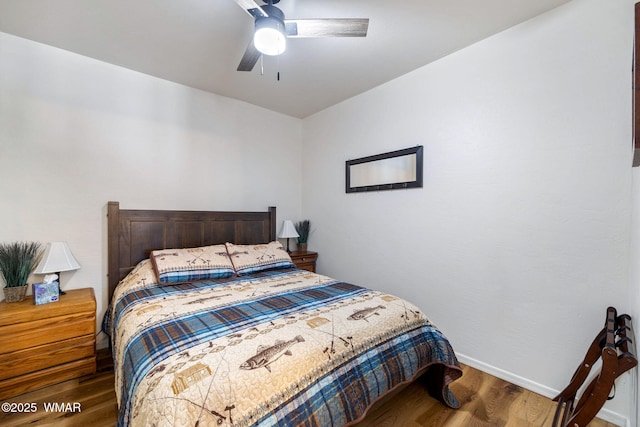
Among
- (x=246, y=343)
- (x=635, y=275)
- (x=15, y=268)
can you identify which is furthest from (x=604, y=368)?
(x=15, y=268)

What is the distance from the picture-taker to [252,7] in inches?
57.6

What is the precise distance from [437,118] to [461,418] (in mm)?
2287

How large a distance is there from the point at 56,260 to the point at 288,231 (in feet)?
7.17

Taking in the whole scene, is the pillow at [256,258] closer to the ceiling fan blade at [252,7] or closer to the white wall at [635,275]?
the ceiling fan blade at [252,7]

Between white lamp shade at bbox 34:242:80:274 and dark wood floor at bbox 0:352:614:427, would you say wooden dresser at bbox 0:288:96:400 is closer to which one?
dark wood floor at bbox 0:352:614:427

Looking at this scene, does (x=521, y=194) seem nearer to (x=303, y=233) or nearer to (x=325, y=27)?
(x=325, y=27)

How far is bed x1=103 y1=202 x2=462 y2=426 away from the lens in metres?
1.03

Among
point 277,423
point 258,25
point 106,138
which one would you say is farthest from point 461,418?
point 106,138

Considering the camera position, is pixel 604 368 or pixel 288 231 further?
pixel 288 231

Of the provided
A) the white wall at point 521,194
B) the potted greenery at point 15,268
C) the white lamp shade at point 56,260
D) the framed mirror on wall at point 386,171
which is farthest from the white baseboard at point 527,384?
the potted greenery at point 15,268

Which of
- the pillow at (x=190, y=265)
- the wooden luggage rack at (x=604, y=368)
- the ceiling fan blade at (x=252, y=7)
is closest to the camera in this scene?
the wooden luggage rack at (x=604, y=368)

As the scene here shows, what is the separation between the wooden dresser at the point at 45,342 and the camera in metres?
1.83

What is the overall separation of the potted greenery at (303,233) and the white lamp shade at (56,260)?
2296 millimetres

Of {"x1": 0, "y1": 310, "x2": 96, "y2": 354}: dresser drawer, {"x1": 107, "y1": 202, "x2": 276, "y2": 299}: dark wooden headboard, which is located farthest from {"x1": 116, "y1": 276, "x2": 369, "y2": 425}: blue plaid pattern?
{"x1": 107, "y1": 202, "x2": 276, "y2": 299}: dark wooden headboard
